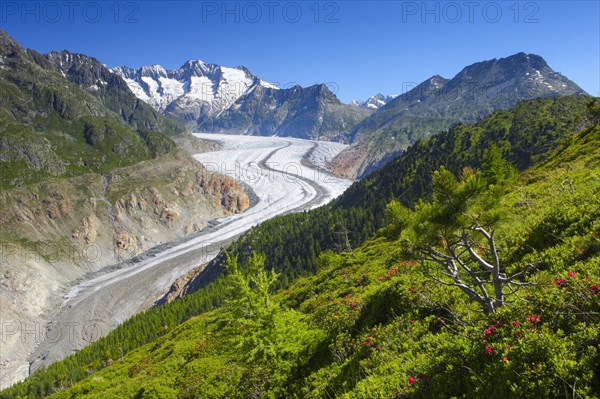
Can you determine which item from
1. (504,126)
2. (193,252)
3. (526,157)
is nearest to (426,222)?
(526,157)

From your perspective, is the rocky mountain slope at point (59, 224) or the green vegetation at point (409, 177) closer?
the green vegetation at point (409, 177)

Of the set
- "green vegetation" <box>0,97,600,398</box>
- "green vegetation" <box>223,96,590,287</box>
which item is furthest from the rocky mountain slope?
"green vegetation" <box>0,97,600,398</box>

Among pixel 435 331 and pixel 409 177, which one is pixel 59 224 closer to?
pixel 409 177

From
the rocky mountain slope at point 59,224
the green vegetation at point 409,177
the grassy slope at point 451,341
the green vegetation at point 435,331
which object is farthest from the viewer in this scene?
the rocky mountain slope at point 59,224

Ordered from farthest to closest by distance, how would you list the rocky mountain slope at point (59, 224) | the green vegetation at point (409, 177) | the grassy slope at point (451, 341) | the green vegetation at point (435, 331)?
the rocky mountain slope at point (59, 224) → the green vegetation at point (409, 177) → the green vegetation at point (435, 331) → the grassy slope at point (451, 341)

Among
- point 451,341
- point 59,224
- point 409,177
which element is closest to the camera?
point 451,341

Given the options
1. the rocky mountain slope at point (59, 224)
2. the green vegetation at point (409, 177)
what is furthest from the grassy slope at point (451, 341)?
the rocky mountain slope at point (59, 224)

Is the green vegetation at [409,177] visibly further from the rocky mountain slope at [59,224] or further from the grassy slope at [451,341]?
the grassy slope at [451,341]

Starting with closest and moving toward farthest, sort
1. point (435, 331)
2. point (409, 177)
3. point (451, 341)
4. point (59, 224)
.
Result: point (451, 341) < point (435, 331) < point (409, 177) < point (59, 224)

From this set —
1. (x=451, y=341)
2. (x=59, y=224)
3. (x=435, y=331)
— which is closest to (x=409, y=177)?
(x=435, y=331)

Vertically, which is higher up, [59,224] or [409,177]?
[409,177]

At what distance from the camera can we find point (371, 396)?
916 cm

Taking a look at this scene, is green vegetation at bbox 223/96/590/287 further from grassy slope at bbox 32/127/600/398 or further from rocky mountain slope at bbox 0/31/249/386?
grassy slope at bbox 32/127/600/398

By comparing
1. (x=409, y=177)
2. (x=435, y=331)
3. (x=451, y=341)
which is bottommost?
(x=435, y=331)
